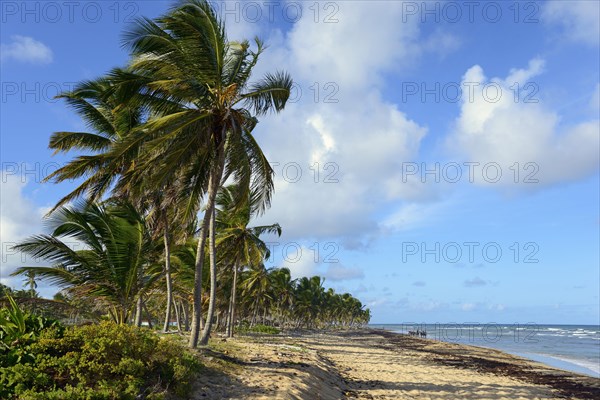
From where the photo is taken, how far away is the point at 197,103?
1381cm

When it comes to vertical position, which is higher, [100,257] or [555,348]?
[100,257]

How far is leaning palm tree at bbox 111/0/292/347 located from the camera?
1242 centimetres

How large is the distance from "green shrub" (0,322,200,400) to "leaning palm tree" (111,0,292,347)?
4274mm

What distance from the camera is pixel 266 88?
1395 cm

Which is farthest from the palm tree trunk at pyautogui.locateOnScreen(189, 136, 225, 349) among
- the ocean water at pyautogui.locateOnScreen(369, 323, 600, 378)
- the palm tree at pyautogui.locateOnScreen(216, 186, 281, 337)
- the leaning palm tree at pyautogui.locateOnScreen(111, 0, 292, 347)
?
the ocean water at pyautogui.locateOnScreen(369, 323, 600, 378)

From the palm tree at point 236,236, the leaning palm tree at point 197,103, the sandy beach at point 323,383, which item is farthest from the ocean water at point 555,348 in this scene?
the leaning palm tree at point 197,103

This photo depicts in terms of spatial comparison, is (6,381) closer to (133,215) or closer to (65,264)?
(65,264)

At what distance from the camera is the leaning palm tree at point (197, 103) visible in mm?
12422

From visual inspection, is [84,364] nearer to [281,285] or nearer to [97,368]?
[97,368]

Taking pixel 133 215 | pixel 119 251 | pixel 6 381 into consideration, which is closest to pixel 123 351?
pixel 6 381

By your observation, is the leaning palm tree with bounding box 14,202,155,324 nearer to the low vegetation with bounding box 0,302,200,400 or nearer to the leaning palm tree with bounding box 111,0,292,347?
the leaning palm tree with bounding box 111,0,292,347

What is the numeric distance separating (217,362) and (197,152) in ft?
19.9

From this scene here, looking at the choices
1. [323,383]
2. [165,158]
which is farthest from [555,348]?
[165,158]

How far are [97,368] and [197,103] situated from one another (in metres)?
8.65
